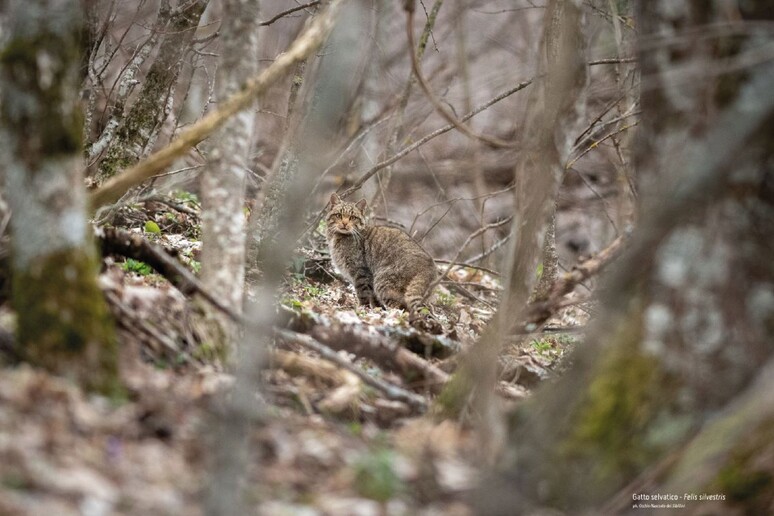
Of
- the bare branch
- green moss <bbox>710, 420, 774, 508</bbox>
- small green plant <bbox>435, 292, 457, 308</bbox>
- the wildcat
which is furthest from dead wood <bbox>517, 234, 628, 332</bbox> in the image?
small green plant <bbox>435, 292, 457, 308</bbox>

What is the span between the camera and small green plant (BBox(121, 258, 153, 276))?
213 inches

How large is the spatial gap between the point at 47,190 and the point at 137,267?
2.17 metres

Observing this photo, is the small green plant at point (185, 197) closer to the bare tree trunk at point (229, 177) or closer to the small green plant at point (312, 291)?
the small green plant at point (312, 291)

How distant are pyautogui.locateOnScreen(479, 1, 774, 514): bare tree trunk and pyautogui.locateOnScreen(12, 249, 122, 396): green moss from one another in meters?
1.86

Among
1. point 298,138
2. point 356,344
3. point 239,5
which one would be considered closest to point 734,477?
Result: point 356,344

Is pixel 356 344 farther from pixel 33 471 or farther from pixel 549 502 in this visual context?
pixel 33 471

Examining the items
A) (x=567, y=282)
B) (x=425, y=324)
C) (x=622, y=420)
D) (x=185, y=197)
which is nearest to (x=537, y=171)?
(x=567, y=282)

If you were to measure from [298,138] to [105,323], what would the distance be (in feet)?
12.3

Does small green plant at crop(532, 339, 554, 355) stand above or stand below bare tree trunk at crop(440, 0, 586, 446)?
above

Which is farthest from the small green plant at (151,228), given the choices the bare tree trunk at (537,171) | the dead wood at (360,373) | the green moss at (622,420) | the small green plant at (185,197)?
the green moss at (622,420)

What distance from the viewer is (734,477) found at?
A: 136 inches

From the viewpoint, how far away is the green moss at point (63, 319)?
3.31m

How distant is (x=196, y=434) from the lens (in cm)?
343

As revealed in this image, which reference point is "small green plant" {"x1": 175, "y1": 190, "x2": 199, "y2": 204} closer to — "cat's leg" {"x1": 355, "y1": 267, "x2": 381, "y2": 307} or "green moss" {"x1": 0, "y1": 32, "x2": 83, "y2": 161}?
"cat's leg" {"x1": 355, "y1": 267, "x2": 381, "y2": 307}
